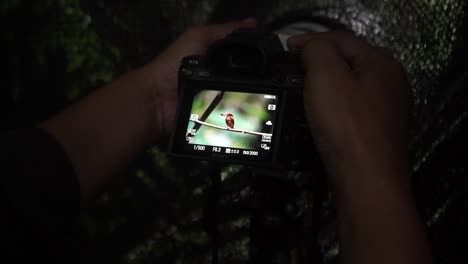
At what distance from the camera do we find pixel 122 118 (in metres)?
0.87

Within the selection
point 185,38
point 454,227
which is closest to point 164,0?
point 185,38

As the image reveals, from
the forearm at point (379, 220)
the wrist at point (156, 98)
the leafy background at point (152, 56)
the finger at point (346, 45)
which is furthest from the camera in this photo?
the leafy background at point (152, 56)

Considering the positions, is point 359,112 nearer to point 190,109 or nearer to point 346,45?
point 346,45

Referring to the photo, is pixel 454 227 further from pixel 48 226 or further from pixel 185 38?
pixel 48 226

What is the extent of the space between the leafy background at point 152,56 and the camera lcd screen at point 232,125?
27 centimetres

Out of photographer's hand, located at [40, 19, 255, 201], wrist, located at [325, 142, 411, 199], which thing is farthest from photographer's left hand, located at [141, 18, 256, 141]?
wrist, located at [325, 142, 411, 199]

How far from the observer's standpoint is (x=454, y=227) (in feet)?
3.54

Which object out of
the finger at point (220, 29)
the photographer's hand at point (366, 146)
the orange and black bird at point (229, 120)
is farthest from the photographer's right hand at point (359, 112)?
the finger at point (220, 29)

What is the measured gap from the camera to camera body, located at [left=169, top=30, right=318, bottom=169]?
2.47 feet

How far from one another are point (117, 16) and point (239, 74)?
0.61m

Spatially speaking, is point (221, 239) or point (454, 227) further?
point (221, 239)

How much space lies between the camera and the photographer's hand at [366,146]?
1.99ft

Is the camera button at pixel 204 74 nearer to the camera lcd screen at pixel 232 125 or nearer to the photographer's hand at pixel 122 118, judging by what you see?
the camera lcd screen at pixel 232 125

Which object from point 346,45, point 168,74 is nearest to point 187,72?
point 168,74
